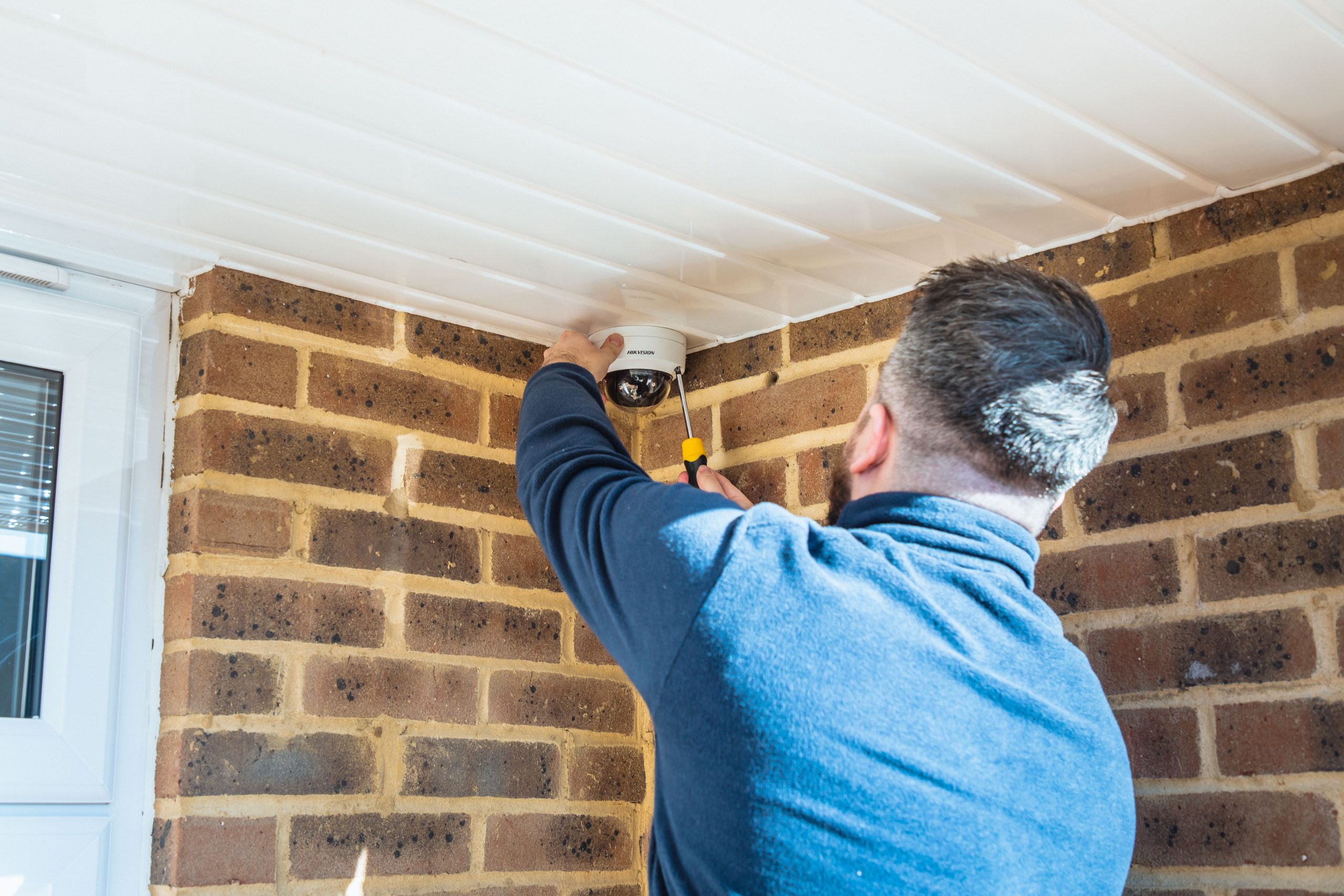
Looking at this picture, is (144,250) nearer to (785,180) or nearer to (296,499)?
(296,499)

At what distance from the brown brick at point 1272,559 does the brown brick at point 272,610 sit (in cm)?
108

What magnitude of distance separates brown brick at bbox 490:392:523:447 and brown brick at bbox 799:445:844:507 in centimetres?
45

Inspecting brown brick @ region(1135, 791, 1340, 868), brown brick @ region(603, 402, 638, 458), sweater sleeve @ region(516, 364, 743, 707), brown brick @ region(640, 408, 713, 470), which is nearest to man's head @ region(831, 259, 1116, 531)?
sweater sleeve @ region(516, 364, 743, 707)

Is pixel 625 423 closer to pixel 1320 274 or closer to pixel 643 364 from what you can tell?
pixel 643 364

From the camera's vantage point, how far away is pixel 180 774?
1.48 metres

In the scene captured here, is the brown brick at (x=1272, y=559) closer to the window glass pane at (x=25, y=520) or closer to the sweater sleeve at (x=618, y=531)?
the sweater sleeve at (x=618, y=531)

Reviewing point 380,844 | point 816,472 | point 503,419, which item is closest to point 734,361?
point 816,472

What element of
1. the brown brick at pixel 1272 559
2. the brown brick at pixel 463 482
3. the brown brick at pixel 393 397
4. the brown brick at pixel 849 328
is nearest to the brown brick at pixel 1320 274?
the brown brick at pixel 1272 559

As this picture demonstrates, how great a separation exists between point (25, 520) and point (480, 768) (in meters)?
0.70

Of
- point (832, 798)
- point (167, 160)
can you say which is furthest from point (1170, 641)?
point (167, 160)

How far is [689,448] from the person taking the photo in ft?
6.24

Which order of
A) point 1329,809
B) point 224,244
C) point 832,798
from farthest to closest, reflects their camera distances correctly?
point 224,244
point 1329,809
point 832,798

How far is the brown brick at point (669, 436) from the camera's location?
6.56 ft

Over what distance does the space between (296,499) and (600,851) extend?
0.72 meters
